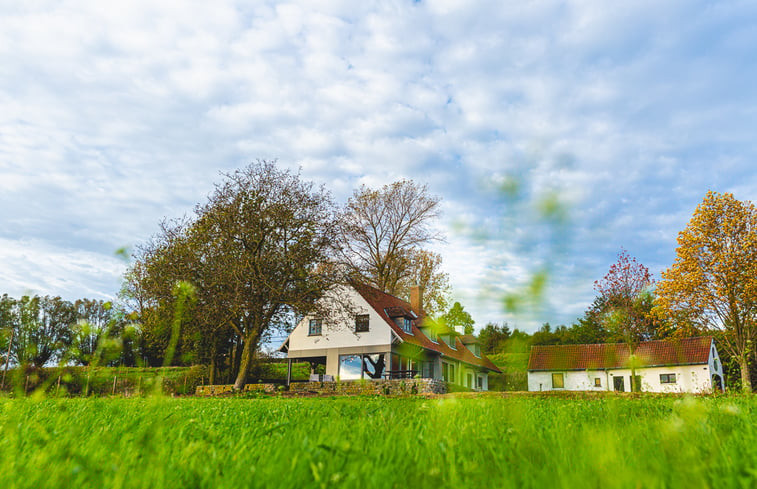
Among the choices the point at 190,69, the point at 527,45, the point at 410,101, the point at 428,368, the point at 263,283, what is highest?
the point at 410,101

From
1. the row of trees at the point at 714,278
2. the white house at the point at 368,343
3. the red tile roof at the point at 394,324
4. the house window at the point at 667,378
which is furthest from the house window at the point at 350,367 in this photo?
the house window at the point at 667,378

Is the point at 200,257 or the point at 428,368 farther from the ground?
the point at 200,257

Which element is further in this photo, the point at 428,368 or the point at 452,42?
the point at 428,368

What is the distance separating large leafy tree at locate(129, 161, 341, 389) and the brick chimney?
13.5 m

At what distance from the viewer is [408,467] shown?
74.2 inches

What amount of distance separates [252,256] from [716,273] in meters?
22.8

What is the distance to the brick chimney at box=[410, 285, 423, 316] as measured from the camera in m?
37.3

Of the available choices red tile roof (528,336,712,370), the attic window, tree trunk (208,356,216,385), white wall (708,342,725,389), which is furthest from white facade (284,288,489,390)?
white wall (708,342,725,389)

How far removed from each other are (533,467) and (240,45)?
1117 centimetres

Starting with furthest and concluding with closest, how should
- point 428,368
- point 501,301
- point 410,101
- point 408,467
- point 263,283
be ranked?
point 428,368, point 263,283, point 410,101, point 408,467, point 501,301

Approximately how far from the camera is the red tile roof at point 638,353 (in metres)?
35.6

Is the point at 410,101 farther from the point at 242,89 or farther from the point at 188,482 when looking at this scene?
→ the point at 188,482

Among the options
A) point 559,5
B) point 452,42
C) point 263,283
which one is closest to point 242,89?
point 452,42

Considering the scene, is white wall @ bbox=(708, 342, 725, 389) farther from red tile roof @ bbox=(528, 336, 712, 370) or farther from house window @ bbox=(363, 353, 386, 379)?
house window @ bbox=(363, 353, 386, 379)
